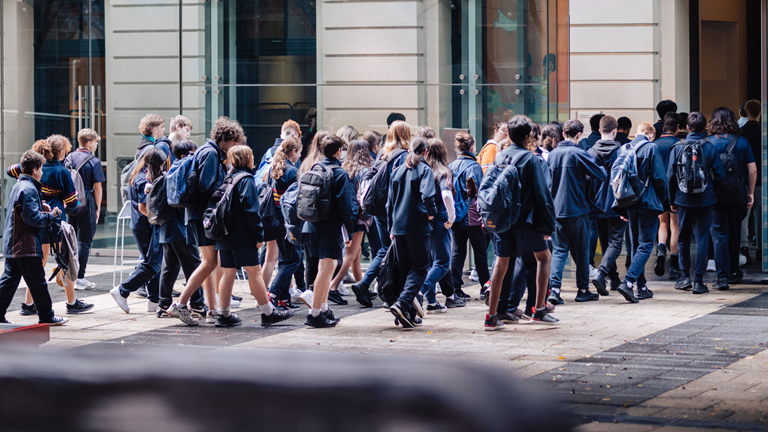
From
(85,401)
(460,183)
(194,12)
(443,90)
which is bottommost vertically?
(85,401)

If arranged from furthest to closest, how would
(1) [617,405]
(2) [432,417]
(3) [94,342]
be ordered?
(3) [94,342], (1) [617,405], (2) [432,417]

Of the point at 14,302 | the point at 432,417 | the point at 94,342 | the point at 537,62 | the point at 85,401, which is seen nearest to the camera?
the point at 432,417

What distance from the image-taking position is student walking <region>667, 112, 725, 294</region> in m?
10.0

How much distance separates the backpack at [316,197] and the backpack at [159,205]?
143cm

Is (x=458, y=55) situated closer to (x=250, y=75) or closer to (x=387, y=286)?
(x=250, y=75)

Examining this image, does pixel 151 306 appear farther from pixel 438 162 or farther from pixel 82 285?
pixel 438 162

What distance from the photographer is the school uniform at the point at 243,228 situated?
26.4ft

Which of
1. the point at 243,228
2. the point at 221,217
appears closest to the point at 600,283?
the point at 243,228

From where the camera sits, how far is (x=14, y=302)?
33.5ft

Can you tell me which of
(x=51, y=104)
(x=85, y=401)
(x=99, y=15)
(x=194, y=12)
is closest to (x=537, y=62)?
(x=194, y=12)

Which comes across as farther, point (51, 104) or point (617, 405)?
point (51, 104)

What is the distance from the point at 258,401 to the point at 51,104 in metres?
13.9

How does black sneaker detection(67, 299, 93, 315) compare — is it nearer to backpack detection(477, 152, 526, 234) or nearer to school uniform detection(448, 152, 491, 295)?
school uniform detection(448, 152, 491, 295)

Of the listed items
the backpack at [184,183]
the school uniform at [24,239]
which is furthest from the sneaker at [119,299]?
the backpack at [184,183]
